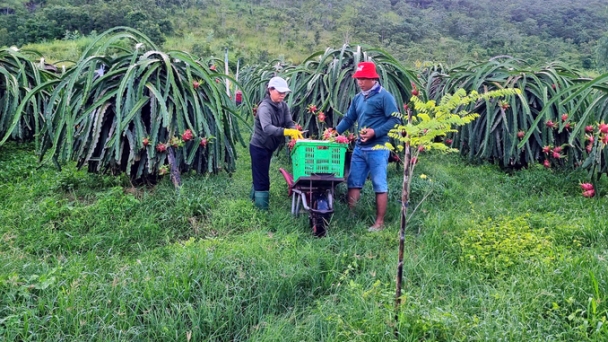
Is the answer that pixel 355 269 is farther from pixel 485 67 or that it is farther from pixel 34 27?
pixel 34 27

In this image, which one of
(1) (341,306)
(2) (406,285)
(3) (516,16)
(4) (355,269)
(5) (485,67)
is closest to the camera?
(1) (341,306)

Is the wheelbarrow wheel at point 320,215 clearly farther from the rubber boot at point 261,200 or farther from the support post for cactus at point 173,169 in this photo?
the support post for cactus at point 173,169

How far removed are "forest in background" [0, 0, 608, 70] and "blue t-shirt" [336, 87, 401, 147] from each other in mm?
20664

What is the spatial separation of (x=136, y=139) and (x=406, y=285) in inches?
129

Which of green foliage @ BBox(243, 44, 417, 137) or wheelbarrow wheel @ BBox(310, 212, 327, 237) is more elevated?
green foliage @ BBox(243, 44, 417, 137)

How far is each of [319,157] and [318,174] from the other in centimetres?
17

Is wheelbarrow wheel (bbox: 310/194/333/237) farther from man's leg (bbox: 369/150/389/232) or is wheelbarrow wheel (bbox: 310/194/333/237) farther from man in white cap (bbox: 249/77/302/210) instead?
man in white cap (bbox: 249/77/302/210)

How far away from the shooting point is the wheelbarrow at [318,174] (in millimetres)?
4039

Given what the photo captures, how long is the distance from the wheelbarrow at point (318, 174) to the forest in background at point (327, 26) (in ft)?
69.4

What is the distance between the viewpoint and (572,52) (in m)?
32.4

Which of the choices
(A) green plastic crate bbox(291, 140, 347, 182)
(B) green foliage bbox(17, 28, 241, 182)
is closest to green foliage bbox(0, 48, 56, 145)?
(B) green foliage bbox(17, 28, 241, 182)

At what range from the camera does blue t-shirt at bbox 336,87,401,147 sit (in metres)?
4.34

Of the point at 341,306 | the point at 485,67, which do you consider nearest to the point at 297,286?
the point at 341,306

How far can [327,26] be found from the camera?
40.7m
